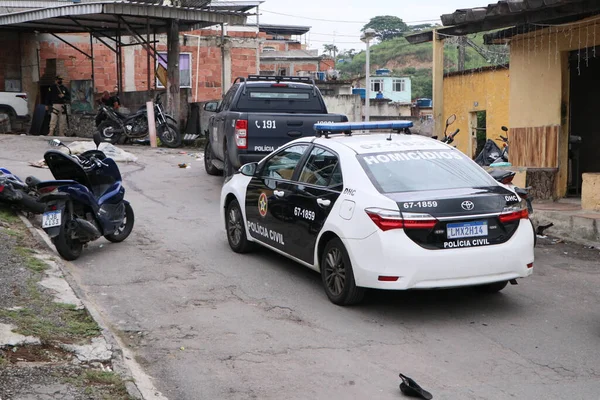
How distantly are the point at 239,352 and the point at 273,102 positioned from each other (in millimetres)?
9104

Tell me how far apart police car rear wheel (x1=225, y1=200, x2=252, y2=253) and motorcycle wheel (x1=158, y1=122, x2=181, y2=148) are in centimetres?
1300

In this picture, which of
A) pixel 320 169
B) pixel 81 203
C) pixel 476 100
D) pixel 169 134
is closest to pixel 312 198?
pixel 320 169

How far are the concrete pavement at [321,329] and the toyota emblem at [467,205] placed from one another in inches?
40.4

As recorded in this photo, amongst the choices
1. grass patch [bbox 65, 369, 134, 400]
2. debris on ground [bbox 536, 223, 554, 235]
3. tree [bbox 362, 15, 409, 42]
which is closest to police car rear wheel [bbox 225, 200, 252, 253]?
debris on ground [bbox 536, 223, 554, 235]

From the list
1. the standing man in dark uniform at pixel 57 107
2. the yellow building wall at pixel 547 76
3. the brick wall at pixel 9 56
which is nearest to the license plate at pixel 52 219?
the yellow building wall at pixel 547 76

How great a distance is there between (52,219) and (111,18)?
16937 millimetres

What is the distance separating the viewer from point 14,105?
→ 27.7m

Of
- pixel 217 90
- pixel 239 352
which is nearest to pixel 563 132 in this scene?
pixel 239 352

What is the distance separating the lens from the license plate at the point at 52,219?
8898mm

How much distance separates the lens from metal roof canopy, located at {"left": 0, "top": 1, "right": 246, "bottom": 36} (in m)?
21.7

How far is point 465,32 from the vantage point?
13.2 metres

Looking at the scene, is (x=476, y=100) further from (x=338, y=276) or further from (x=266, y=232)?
(x=338, y=276)

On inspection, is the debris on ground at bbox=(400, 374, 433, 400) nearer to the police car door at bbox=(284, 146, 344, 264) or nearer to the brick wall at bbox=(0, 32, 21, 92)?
the police car door at bbox=(284, 146, 344, 264)

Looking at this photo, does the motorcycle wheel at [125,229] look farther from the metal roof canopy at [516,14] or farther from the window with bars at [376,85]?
the window with bars at [376,85]
